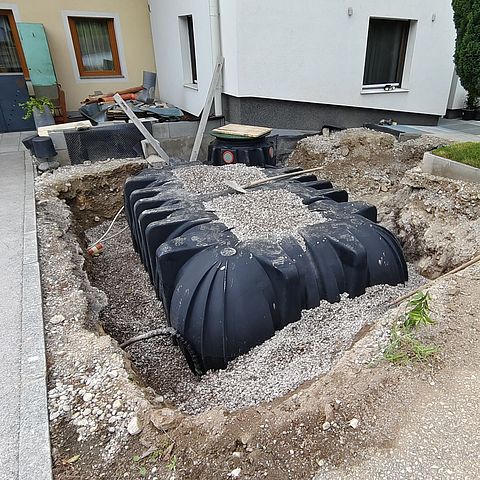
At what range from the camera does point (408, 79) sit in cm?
733

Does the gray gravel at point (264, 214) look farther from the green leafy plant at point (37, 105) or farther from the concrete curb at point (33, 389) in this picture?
the green leafy plant at point (37, 105)

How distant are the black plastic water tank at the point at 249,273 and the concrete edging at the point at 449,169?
1.24 meters

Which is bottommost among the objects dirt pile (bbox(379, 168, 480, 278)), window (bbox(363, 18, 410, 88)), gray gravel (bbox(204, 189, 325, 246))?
dirt pile (bbox(379, 168, 480, 278))

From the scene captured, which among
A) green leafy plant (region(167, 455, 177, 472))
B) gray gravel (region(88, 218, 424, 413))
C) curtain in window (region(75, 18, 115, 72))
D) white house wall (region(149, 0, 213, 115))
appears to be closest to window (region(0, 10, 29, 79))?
curtain in window (region(75, 18, 115, 72))

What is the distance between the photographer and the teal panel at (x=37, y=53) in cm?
716

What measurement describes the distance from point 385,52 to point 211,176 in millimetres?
5417

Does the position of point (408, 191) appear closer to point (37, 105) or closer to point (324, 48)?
point (324, 48)

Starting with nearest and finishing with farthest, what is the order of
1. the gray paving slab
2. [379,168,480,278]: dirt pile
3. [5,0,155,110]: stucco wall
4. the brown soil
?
the brown soil < the gray paving slab < [379,168,480,278]: dirt pile < [5,0,155,110]: stucco wall

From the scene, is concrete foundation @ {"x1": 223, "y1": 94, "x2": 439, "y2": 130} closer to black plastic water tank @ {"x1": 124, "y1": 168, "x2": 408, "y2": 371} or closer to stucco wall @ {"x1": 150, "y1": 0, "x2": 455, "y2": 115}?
stucco wall @ {"x1": 150, "y1": 0, "x2": 455, "y2": 115}

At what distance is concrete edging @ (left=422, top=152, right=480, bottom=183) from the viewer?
3.55 meters

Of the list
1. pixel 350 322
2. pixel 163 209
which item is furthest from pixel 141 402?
pixel 163 209

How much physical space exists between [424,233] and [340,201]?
90 centimetres

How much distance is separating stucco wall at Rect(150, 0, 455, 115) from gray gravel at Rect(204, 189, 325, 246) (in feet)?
11.5

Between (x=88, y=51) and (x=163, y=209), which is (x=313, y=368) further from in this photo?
(x=88, y=51)
